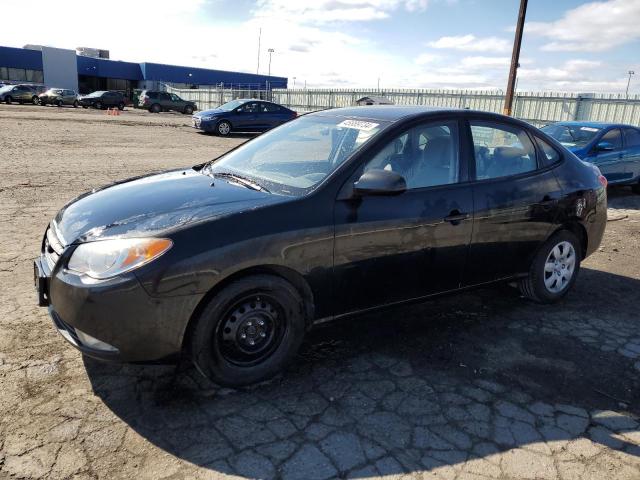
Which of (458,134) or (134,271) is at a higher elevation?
(458,134)

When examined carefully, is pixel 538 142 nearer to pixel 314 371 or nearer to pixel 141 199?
pixel 314 371

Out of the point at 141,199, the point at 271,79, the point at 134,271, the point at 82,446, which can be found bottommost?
the point at 82,446

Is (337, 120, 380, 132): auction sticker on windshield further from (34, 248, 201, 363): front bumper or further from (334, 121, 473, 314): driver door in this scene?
(34, 248, 201, 363): front bumper

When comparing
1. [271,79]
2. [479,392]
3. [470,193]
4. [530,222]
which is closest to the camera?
[479,392]

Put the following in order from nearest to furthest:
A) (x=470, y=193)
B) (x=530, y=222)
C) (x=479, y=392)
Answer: (x=479, y=392) < (x=470, y=193) < (x=530, y=222)

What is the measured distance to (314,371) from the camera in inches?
133

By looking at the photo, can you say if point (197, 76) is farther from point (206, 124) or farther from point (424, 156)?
point (424, 156)

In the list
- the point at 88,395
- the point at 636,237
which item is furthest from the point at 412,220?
the point at 636,237

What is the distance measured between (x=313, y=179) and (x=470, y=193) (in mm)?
1227

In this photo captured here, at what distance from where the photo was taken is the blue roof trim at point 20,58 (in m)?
57.4

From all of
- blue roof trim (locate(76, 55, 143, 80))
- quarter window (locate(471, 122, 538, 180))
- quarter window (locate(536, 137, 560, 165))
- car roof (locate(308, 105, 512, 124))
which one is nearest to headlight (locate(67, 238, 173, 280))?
car roof (locate(308, 105, 512, 124))

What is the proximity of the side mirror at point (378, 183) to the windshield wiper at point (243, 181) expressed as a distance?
592 mm

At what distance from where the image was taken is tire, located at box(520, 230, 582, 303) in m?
4.46

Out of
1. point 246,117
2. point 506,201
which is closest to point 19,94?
Result: point 246,117
